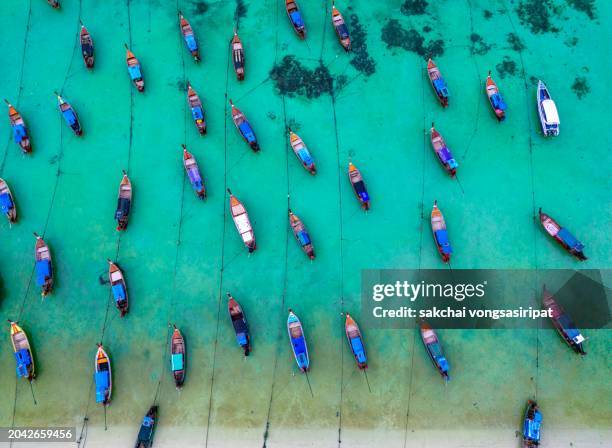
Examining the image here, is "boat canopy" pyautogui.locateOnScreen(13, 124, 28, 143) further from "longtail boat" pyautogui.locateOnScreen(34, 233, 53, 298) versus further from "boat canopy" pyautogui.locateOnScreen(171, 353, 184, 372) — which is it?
"boat canopy" pyautogui.locateOnScreen(171, 353, 184, 372)

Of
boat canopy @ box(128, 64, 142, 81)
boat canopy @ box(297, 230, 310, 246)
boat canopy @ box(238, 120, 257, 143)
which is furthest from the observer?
boat canopy @ box(128, 64, 142, 81)

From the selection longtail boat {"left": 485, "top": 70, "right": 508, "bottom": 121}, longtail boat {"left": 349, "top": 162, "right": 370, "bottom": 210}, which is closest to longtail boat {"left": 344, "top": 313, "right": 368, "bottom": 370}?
longtail boat {"left": 349, "top": 162, "right": 370, "bottom": 210}

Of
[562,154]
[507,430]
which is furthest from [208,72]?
[507,430]

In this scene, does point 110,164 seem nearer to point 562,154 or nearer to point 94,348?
point 94,348

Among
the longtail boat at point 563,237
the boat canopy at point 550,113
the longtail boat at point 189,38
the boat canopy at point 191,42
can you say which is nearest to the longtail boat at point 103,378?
the longtail boat at point 189,38

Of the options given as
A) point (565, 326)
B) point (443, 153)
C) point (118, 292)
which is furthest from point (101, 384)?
point (565, 326)

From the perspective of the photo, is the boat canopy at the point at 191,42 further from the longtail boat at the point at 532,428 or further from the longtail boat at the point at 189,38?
the longtail boat at the point at 532,428
